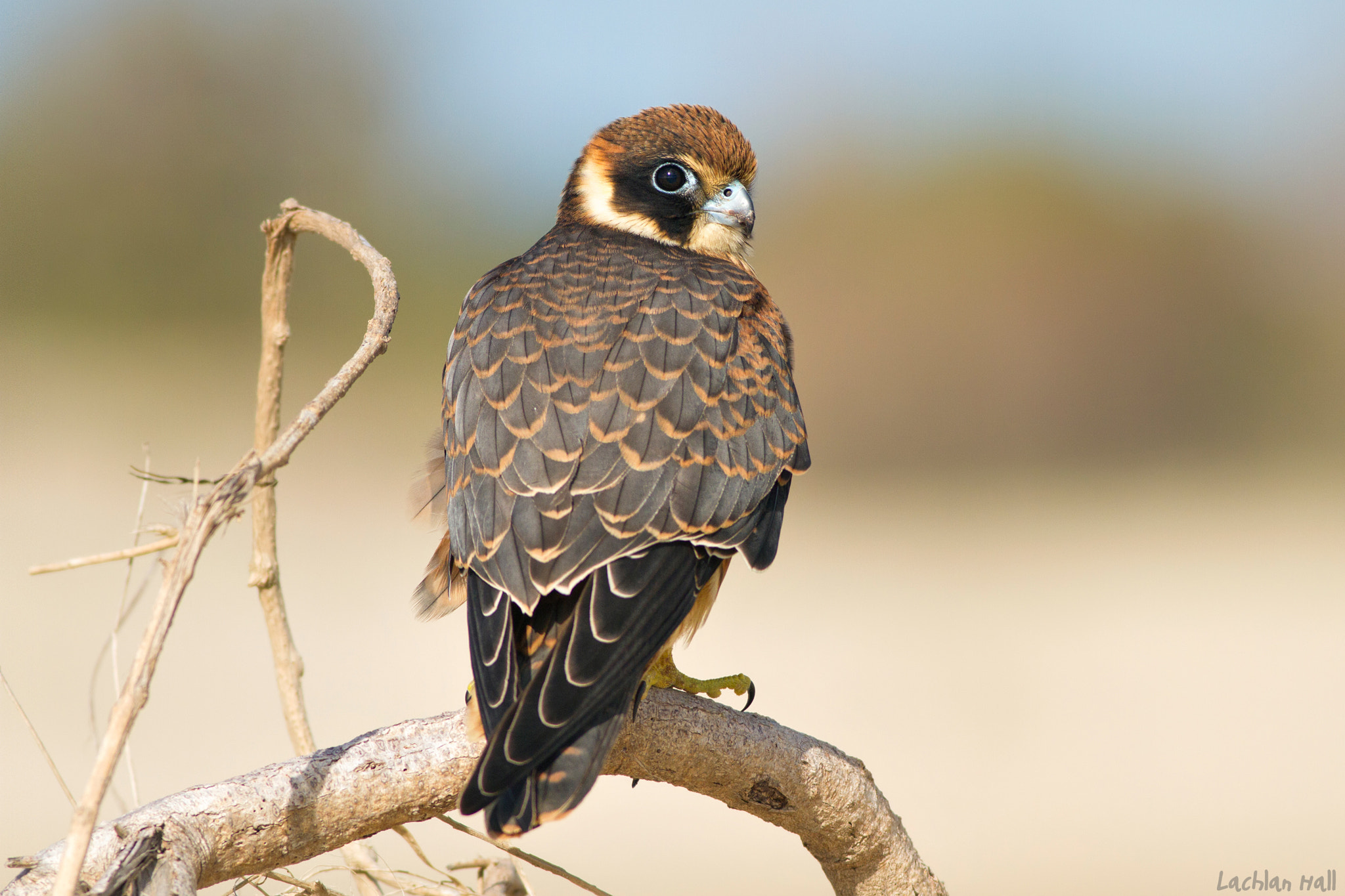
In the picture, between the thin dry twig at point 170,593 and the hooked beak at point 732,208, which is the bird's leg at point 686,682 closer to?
the thin dry twig at point 170,593

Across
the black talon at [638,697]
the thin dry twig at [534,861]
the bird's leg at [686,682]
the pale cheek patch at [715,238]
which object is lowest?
the thin dry twig at [534,861]

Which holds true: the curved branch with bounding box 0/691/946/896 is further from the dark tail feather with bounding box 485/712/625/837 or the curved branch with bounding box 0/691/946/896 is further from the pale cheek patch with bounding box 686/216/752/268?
the pale cheek patch with bounding box 686/216/752/268

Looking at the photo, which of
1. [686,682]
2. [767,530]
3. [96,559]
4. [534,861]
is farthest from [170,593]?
[686,682]

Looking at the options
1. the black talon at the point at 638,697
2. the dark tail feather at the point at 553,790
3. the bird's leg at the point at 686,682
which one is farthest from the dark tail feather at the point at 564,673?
the bird's leg at the point at 686,682

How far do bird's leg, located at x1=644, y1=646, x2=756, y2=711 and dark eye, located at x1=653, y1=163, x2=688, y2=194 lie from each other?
1271mm

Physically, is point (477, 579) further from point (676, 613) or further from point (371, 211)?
point (371, 211)

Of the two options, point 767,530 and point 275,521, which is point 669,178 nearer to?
point 767,530

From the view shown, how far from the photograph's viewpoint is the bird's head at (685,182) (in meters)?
3.12

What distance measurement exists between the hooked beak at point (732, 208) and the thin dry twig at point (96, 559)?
1.73m

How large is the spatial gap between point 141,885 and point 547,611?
0.71 meters

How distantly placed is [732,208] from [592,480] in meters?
1.29

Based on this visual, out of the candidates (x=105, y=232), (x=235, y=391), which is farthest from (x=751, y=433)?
(x=105, y=232)

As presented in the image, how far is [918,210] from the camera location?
36.2 ft

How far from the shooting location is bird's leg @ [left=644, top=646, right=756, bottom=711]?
2.40 m
